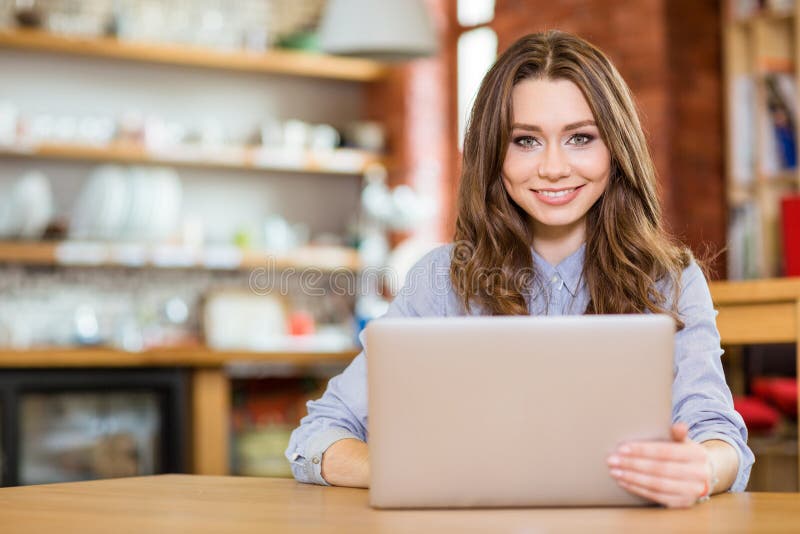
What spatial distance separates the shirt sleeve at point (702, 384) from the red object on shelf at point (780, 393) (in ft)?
6.65

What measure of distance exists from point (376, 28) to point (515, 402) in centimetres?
289

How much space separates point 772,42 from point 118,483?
11.9 ft

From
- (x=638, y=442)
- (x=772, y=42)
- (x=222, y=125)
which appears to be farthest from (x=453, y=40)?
(x=638, y=442)

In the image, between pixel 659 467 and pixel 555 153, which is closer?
pixel 659 467

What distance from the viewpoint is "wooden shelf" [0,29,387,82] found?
5047 millimetres

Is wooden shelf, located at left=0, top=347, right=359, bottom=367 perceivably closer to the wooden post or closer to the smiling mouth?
the wooden post

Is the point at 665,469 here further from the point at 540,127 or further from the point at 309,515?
the point at 540,127

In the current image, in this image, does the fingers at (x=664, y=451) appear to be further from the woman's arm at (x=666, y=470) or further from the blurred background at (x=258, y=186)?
the blurred background at (x=258, y=186)

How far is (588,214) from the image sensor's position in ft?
5.80

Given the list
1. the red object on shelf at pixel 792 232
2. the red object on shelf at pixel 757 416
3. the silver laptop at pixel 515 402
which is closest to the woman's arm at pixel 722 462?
the silver laptop at pixel 515 402

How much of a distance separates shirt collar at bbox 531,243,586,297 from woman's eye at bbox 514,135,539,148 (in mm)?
191

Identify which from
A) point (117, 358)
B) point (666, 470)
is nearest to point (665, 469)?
point (666, 470)

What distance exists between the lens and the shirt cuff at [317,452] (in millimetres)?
1464

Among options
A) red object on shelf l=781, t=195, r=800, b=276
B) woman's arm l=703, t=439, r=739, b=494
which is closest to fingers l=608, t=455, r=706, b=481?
woman's arm l=703, t=439, r=739, b=494
